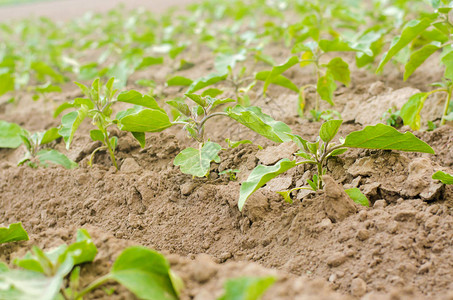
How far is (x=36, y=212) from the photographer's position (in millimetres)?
2152

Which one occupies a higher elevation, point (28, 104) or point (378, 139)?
point (378, 139)

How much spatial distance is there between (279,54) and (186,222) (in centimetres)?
250

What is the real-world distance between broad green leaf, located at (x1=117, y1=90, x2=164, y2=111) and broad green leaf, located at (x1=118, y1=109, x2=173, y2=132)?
5.6 inches

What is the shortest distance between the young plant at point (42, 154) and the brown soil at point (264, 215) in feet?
0.18

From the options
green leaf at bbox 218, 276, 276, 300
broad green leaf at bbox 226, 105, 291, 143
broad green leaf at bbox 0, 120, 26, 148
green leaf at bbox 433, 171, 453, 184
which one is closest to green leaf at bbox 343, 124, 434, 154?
green leaf at bbox 433, 171, 453, 184

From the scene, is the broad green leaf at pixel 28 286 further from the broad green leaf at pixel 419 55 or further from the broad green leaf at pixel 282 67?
the broad green leaf at pixel 419 55

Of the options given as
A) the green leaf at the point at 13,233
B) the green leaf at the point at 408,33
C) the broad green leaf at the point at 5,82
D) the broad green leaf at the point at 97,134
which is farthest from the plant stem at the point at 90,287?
the broad green leaf at the point at 5,82

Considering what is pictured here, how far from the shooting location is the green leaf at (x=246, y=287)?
3.16 ft

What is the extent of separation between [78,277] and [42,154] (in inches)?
52.0

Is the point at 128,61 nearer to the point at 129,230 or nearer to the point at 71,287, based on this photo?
the point at 129,230

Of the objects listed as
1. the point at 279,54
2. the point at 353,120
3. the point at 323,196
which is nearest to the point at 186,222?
the point at 323,196

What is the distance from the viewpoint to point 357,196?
5.72 ft

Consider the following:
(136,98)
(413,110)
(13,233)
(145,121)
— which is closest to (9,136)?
(136,98)

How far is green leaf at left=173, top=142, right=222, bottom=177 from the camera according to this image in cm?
190
